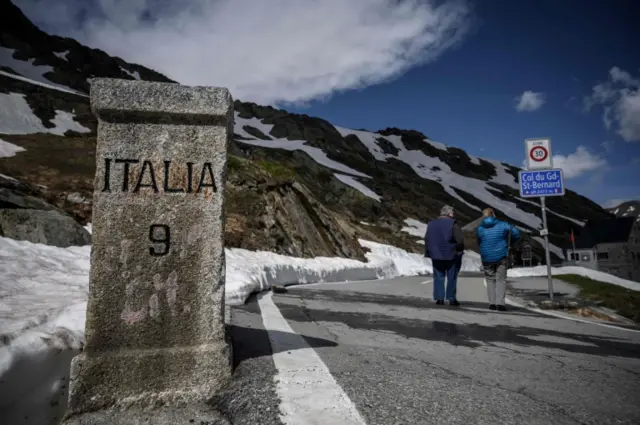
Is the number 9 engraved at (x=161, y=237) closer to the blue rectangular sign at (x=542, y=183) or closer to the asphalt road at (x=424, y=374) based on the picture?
the asphalt road at (x=424, y=374)

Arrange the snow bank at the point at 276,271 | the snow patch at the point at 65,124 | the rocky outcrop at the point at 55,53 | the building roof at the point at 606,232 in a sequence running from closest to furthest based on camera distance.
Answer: the snow bank at the point at 276,271, the snow patch at the point at 65,124, the building roof at the point at 606,232, the rocky outcrop at the point at 55,53

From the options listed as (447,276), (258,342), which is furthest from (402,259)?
(258,342)

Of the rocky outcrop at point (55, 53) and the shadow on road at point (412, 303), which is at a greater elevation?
the rocky outcrop at point (55, 53)

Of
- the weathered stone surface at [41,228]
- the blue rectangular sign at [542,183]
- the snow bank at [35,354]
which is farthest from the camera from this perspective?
the blue rectangular sign at [542,183]

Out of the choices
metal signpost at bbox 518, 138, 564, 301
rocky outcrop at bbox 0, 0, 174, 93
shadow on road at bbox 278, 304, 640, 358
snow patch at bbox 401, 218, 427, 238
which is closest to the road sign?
metal signpost at bbox 518, 138, 564, 301

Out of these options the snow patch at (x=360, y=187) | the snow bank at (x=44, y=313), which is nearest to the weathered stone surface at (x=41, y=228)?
the snow bank at (x=44, y=313)

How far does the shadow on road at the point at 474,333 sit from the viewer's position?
11.5 feet

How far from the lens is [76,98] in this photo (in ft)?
178

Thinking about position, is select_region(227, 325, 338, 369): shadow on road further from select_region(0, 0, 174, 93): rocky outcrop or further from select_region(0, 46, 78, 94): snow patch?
select_region(0, 0, 174, 93): rocky outcrop

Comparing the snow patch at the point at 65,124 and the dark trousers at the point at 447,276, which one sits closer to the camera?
the dark trousers at the point at 447,276

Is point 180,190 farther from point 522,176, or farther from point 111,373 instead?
point 522,176

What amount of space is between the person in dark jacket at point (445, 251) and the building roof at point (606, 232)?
3087 inches

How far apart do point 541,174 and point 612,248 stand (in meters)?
76.9

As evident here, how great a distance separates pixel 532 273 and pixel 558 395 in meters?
21.7
